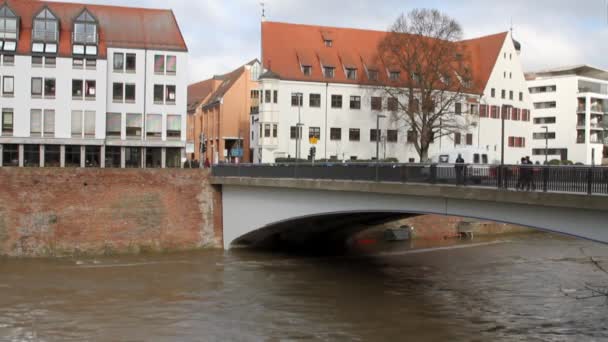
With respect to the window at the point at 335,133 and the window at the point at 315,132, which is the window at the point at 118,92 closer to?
the window at the point at 315,132

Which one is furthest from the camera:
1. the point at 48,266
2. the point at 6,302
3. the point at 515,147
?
the point at 515,147

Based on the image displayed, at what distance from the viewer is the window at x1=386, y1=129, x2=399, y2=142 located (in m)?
68.8

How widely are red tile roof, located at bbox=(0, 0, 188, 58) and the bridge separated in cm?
1610

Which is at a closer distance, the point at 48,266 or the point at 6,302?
the point at 6,302

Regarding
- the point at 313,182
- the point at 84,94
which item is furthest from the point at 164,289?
the point at 84,94

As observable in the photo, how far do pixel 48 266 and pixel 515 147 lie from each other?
54464 mm

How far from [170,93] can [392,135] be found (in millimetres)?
24074

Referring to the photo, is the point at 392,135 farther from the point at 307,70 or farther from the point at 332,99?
the point at 307,70

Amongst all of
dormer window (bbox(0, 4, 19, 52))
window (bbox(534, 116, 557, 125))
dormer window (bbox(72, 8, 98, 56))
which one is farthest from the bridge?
window (bbox(534, 116, 557, 125))

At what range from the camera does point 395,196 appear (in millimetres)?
26766

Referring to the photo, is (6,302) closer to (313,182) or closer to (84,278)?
(84,278)

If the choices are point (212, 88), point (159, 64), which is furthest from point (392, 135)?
point (212, 88)

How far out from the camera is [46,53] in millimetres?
50938

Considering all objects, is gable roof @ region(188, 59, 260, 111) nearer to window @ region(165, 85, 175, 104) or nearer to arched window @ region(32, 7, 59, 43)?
window @ region(165, 85, 175, 104)
